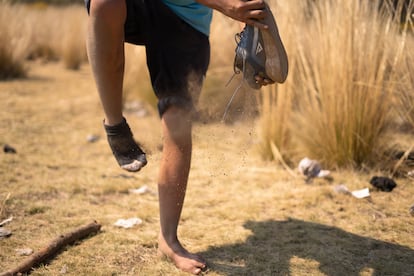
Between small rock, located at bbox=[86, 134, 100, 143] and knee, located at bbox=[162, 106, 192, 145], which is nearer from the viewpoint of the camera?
knee, located at bbox=[162, 106, 192, 145]

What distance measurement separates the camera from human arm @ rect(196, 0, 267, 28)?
55.8 inches

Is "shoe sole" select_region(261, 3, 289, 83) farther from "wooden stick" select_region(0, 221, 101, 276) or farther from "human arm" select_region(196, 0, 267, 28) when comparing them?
"wooden stick" select_region(0, 221, 101, 276)

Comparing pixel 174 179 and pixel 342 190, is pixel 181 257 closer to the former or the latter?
pixel 174 179

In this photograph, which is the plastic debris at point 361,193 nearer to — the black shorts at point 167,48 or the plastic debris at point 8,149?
the black shorts at point 167,48

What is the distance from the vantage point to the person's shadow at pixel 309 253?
1.85 meters

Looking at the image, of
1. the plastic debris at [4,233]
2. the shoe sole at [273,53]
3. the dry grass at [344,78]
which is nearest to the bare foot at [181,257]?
the plastic debris at [4,233]

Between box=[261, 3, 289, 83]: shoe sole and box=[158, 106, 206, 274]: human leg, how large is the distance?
0.45 metres

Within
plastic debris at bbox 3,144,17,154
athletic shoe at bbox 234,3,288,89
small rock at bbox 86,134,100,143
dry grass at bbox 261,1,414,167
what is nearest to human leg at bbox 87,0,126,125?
athletic shoe at bbox 234,3,288,89

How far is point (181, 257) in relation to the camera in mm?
1859

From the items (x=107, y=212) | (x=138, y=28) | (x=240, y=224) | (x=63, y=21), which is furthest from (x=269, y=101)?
(x=63, y=21)

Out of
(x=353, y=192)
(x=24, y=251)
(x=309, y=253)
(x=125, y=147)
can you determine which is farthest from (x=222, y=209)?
(x=24, y=251)

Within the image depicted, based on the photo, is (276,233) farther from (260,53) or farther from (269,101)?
(269,101)

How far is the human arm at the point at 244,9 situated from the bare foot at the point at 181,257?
0.92m

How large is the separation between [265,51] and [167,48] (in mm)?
467
